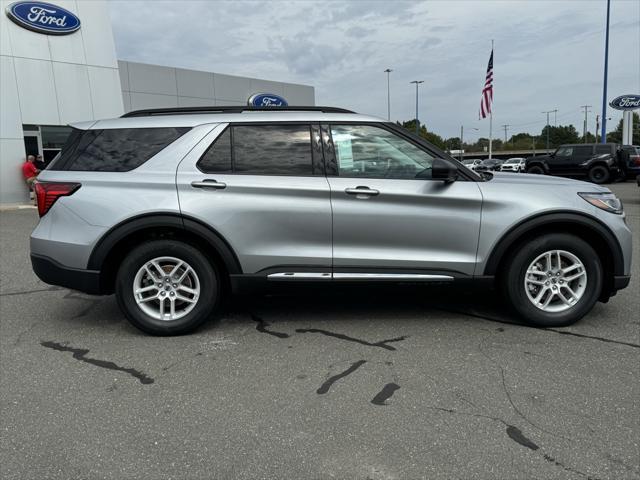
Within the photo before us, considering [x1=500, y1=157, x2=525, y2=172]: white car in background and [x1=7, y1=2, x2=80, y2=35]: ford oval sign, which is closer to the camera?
[x1=7, y1=2, x2=80, y2=35]: ford oval sign

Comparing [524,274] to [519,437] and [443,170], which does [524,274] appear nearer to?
[443,170]

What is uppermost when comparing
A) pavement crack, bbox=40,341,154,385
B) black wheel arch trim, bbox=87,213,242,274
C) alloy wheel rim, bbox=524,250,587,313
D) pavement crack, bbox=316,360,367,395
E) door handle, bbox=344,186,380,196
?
door handle, bbox=344,186,380,196

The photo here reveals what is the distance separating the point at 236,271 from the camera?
4145 millimetres

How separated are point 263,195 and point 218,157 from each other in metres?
0.50

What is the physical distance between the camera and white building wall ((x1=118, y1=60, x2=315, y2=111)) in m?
21.8

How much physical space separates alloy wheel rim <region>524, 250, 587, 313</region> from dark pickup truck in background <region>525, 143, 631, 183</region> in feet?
68.7

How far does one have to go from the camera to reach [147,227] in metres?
4.06

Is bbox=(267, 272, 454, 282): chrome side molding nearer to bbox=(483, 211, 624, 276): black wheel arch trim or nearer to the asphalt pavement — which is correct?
the asphalt pavement

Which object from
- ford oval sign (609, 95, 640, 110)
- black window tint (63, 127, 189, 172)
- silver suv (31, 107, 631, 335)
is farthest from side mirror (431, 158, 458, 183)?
ford oval sign (609, 95, 640, 110)

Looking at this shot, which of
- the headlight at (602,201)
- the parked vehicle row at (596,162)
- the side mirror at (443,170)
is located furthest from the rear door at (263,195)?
the parked vehicle row at (596,162)

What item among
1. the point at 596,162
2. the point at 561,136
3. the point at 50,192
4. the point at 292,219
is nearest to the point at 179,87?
the point at 596,162

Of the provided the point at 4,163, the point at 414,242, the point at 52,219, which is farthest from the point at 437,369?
the point at 4,163

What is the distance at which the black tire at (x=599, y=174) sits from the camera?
22.5 metres

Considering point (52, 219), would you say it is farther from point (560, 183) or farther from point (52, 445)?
point (560, 183)
